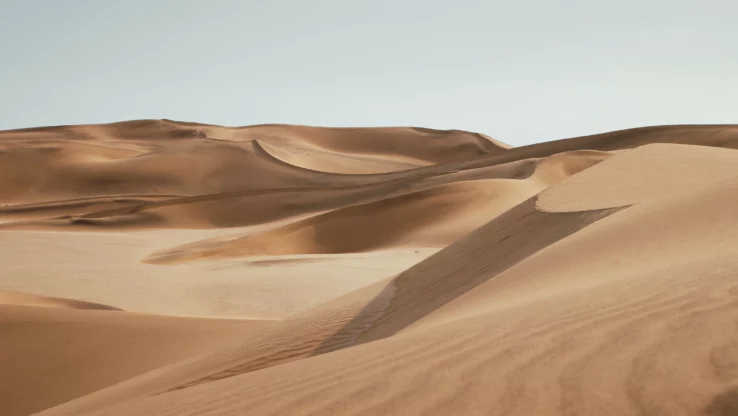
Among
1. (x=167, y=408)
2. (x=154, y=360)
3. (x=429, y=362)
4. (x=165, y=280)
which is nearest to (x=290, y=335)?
(x=154, y=360)

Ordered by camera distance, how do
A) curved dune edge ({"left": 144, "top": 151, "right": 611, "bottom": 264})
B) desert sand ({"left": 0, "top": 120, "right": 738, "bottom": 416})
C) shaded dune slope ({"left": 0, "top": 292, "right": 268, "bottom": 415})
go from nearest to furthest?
desert sand ({"left": 0, "top": 120, "right": 738, "bottom": 416}), shaded dune slope ({"left": 0, "top": 292, "right": 268, "bottom": 415}), curved dune edge ({"left": 144, "top": 151, "right": 611, "bottom": 264})

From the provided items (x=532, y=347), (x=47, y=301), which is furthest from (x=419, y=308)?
(x=47, y=301)

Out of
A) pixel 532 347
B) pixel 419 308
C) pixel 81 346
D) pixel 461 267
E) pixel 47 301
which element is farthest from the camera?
pixel 47 301

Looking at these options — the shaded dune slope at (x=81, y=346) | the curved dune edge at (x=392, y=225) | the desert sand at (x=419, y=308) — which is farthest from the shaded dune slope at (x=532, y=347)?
the curved dune edge at (x=392, y=225)

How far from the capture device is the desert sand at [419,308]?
1952 mm

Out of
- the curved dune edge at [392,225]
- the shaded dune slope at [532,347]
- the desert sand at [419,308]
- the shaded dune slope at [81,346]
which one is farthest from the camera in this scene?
the curved dune edge at [392,225]

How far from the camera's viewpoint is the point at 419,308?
5219mm

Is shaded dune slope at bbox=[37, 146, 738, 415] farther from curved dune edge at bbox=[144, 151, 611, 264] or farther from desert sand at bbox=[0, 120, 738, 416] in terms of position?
curved dune edge at bbox=[144, 151, 611, 264]

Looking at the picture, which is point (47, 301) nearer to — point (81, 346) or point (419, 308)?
point (81, 346)

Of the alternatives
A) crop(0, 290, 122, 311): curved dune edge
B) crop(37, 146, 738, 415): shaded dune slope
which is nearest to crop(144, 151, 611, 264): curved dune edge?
crop(0, 290, 122, 311): curved dune edge

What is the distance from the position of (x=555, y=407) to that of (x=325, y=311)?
458cm

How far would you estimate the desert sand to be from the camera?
1.95 metres

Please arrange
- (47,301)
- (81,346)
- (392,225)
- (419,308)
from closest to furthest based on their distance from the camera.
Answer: (419,308) → (81,346) → (47,301) → (392,225)

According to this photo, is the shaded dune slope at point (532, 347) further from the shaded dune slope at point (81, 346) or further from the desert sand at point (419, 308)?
the shaded dune slope at point (81, 346)
